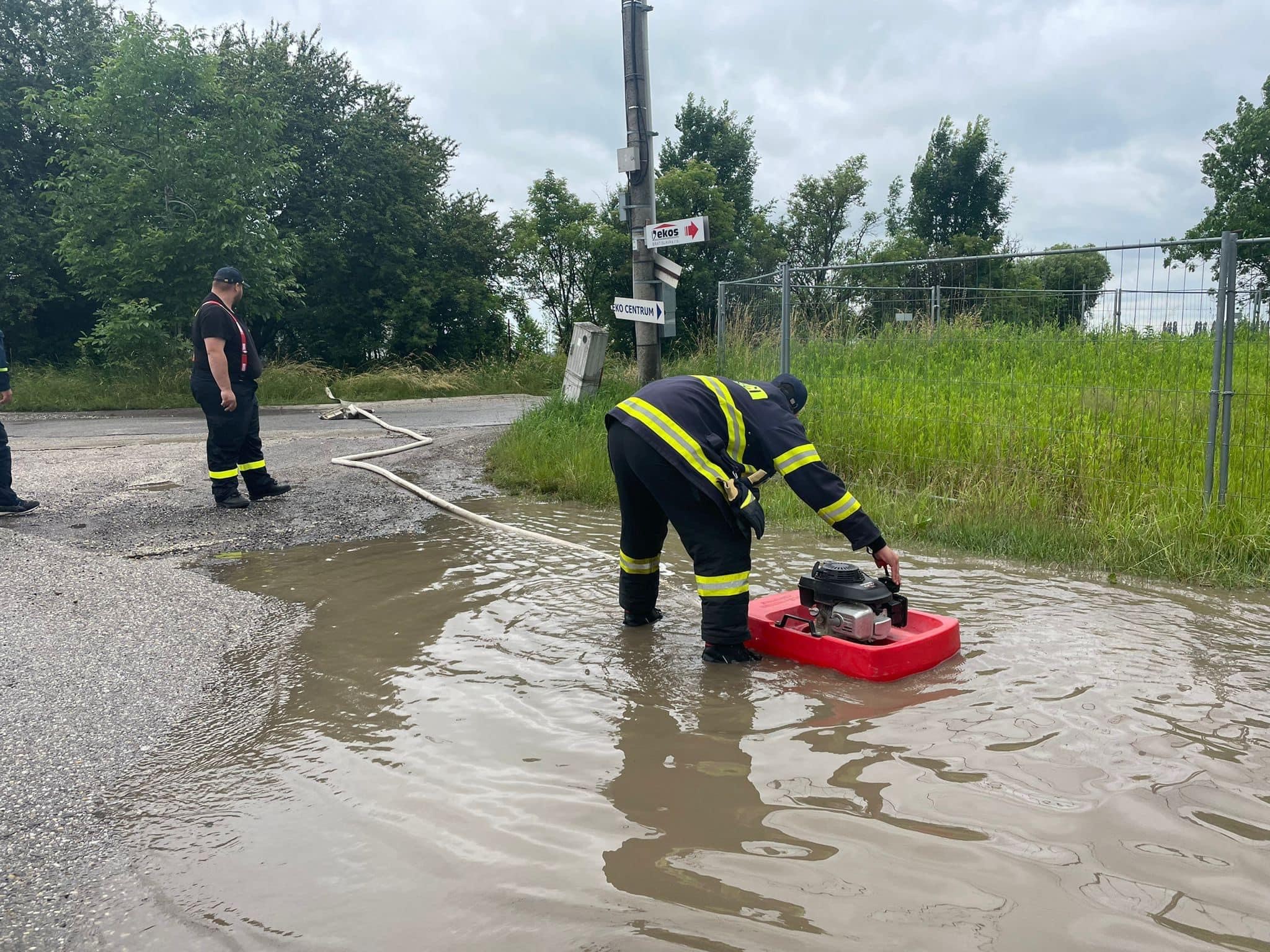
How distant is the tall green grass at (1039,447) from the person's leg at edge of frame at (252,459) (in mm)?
2215

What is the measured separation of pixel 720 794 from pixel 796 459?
1502 millimetres

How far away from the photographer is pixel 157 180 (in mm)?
18438

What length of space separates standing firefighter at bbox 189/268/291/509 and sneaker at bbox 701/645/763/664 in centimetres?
479

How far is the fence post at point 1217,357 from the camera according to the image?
562cm

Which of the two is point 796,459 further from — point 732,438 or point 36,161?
point 36,161

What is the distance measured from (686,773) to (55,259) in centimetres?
2563

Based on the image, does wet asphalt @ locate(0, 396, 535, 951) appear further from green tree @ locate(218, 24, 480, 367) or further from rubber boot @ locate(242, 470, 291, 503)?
green tree @ locate(218, 24, 480, 367)

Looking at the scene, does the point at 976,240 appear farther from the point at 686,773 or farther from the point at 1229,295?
the point at 686,773

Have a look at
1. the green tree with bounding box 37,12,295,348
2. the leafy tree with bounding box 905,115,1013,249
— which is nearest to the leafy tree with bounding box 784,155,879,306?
the leafy tree with bounding box 905,115,1013,249

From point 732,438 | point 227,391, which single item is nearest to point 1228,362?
point 732,438

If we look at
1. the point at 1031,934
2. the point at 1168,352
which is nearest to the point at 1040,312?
the point at 1168,352

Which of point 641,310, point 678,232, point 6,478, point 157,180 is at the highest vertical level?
point 157,180

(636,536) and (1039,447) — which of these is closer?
(636,536)

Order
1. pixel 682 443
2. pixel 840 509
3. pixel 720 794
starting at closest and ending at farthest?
pixel 720 794 → pixel 840 509 → pixel 682 443
